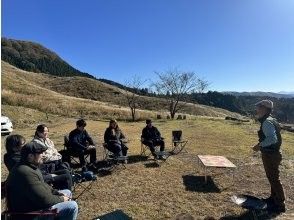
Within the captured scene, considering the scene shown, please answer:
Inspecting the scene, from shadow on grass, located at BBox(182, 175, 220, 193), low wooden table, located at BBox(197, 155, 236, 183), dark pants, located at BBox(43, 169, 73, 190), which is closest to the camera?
dark pants, located at BBox(43, 169, 73, 190)

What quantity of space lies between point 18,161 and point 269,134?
500 cm

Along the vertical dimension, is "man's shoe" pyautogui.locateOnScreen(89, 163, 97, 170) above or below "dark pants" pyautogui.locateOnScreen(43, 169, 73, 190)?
below

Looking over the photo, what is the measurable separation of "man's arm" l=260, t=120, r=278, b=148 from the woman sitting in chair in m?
5.24

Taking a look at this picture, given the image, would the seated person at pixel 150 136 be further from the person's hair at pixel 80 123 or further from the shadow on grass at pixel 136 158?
the person's hair at pixel 80 123

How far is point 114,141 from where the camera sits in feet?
39.8

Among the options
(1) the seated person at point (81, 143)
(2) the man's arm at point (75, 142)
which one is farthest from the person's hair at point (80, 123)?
(2) the man's arm at point (75, 142)

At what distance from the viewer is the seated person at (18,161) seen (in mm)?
6905

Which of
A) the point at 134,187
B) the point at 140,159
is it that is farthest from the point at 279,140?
the point at 140,159

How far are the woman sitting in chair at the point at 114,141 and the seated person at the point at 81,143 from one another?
706 mm

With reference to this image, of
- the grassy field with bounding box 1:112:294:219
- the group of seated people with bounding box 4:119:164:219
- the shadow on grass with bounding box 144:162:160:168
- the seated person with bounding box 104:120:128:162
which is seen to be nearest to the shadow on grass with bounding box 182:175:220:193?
the grassy field with bounding box 1:112:294:219

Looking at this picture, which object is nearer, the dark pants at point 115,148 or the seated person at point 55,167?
the seated person at point 55,167

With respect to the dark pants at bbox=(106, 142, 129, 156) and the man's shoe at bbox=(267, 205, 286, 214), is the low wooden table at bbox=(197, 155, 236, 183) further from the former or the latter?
the man's shoe at bbox=(267, 205, 286, 214)

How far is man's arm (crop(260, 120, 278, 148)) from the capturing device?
7.99 metres

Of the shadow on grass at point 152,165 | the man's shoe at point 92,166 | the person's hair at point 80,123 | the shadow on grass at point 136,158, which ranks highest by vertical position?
the person's hair at point 80,123
